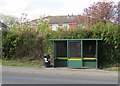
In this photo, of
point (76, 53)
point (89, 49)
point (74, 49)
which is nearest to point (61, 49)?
point (74, 49)

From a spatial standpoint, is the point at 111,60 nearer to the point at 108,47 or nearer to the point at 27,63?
the point at 108,47

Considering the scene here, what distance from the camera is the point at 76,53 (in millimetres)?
21031

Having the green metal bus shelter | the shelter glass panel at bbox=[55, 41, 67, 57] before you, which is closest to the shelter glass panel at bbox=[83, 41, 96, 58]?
the green metal bus shelter

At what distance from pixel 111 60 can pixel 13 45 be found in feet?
26.0

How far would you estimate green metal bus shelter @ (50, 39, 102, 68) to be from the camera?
20.8 meters

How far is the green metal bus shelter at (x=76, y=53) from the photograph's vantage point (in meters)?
20.8

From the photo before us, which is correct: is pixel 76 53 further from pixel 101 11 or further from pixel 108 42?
pixel 101 11

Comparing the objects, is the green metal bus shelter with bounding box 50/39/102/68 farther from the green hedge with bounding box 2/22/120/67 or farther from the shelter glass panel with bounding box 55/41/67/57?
the green hedge with bounding box 2/22/120/67

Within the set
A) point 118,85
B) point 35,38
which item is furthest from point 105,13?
point 118,85

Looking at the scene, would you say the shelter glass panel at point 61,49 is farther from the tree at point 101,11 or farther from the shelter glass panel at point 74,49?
the tree at point 101,11

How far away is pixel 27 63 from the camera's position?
2284cm

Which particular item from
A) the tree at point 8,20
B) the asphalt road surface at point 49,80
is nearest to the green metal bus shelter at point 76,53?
the asphalt road surface at point 49,80

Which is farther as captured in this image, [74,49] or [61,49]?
[61,49]

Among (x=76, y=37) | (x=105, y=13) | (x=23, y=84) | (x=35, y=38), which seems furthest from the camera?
(x=105, y=13)
